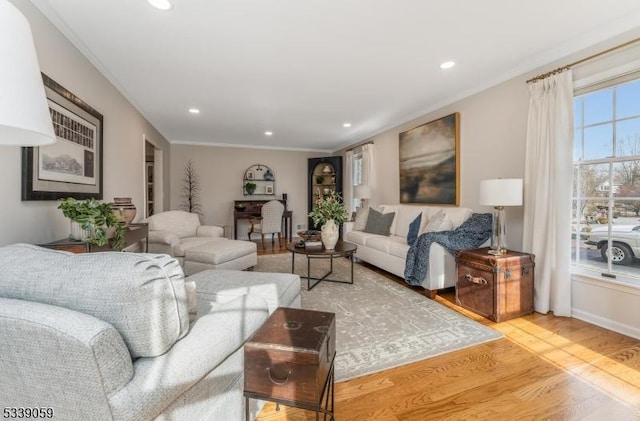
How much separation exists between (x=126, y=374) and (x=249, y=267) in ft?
9.99

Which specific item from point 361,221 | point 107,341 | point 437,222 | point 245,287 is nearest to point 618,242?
point 437,222

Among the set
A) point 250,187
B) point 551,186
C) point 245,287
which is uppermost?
point 250,187

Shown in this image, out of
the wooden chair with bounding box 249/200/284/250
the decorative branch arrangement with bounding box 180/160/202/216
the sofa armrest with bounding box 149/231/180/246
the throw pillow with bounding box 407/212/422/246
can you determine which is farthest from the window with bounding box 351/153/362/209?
the sofa armrest with bounding box 149/231/180/246

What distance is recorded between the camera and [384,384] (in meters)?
1.66

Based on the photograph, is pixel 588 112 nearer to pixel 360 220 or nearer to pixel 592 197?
pixel 592 197

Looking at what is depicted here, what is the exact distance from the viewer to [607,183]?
7.86ft

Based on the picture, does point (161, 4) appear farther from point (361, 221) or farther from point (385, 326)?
point (361, 221)

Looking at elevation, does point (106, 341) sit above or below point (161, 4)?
below

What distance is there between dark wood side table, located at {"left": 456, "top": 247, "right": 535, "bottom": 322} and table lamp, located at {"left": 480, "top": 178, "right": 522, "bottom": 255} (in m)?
0.12

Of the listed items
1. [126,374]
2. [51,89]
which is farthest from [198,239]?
[126,374]

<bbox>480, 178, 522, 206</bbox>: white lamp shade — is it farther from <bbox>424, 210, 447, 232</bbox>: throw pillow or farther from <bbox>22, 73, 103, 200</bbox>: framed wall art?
<bbox>22, 73, 103, 200</bbox>: framed wall art

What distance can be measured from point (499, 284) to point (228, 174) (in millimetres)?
5810

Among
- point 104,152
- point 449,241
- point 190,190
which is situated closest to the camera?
point 104,152

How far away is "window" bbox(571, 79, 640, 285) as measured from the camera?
7.36ft
